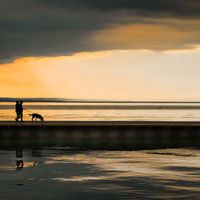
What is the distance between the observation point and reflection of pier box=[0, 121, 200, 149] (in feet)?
199

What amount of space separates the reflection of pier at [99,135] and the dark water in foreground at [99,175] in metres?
9.85

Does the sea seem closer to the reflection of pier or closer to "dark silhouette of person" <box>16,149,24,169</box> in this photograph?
"dark silhouette of person" <box>16,149,24,169</box>

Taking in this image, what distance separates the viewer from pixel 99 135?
62.2 metres

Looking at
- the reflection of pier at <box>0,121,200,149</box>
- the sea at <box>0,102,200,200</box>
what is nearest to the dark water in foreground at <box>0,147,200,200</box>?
the sea at <box>0,102,200,200</box>

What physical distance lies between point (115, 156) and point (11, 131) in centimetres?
1810

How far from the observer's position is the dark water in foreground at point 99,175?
27891mm

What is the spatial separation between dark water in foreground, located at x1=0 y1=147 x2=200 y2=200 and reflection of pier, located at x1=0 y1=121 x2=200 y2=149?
9.85 metres

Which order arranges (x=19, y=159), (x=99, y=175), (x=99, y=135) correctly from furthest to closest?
1. (x=99, y=135)
2. (x=19, y=159)
3. (x=99, y=175)

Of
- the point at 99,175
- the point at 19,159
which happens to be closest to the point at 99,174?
the point at 99,175

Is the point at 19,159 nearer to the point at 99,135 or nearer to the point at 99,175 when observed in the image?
the point at 99,175

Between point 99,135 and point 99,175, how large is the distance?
1095 inches

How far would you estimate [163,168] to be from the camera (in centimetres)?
3800

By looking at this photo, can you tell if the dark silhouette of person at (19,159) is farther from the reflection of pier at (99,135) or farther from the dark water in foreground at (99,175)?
the reflection of pier at (99,135)

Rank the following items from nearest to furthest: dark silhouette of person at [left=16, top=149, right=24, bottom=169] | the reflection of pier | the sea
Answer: the sea < dark silhouette of person at [left=16, top=149, right=24, bottom=169] < the reflection of pier
